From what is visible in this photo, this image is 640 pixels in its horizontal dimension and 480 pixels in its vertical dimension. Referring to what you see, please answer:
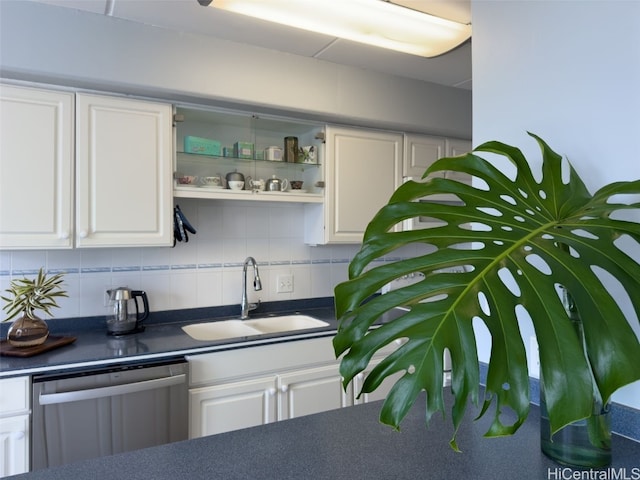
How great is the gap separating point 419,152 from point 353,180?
20.9 inches

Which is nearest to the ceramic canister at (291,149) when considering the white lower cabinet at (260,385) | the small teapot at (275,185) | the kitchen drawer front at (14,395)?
the small teapot at (275,185)

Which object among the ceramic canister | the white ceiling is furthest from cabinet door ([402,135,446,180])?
the ceramic canister

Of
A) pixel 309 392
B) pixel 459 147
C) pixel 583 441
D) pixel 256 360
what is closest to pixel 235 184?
pixel 256 360

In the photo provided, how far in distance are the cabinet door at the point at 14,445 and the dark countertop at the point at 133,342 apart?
0.18 m

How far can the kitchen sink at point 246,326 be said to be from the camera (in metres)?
2.49

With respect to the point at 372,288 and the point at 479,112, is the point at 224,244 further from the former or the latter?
the point at 372,288

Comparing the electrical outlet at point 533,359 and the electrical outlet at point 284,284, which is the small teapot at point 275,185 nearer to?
the electrical outlet at point 284,284

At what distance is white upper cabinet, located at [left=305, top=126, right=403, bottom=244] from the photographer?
2.65m

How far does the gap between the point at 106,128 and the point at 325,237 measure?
4.23 feet

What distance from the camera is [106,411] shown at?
1.79 meters

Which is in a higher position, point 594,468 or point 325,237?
point 325,237

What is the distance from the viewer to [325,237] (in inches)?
105

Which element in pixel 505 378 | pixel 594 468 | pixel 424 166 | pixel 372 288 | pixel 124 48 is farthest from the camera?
pixel 424 166

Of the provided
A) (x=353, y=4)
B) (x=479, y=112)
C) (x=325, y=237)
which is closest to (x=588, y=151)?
(x=479, y=112)
